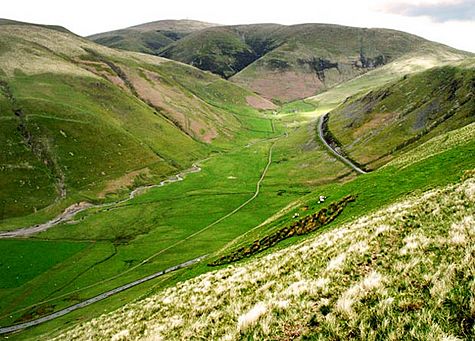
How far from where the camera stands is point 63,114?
178m

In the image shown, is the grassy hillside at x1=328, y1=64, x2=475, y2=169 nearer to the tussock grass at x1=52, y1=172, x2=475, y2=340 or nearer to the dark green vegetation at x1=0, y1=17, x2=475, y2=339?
the dark green vegetation at x1=0, y1=17, x2=475, y2=339

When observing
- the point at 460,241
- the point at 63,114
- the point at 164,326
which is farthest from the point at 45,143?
the point at 460,241

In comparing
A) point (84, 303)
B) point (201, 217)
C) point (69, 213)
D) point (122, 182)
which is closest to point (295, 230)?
point (84, 303)

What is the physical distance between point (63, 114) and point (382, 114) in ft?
547

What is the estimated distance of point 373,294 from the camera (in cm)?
943

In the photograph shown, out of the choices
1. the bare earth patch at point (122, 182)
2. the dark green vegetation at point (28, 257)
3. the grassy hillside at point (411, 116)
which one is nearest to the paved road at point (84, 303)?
the dark green vegetation at point (28, 257)

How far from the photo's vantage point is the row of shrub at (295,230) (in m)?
43.3

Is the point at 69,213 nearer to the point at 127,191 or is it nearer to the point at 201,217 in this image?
the point at 127,191

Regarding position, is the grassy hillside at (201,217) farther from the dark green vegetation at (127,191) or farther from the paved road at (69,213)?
the paved road at (69,213)

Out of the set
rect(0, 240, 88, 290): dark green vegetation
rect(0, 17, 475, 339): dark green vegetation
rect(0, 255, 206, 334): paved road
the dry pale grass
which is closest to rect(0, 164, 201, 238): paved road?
rect(0, 17, 475, 339): dark green vegetation

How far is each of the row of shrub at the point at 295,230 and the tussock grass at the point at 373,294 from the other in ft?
82.0

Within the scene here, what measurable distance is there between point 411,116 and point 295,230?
14223 centimetres

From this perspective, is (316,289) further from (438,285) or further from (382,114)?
(382,114)

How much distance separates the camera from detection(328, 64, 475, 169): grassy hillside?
142 m
